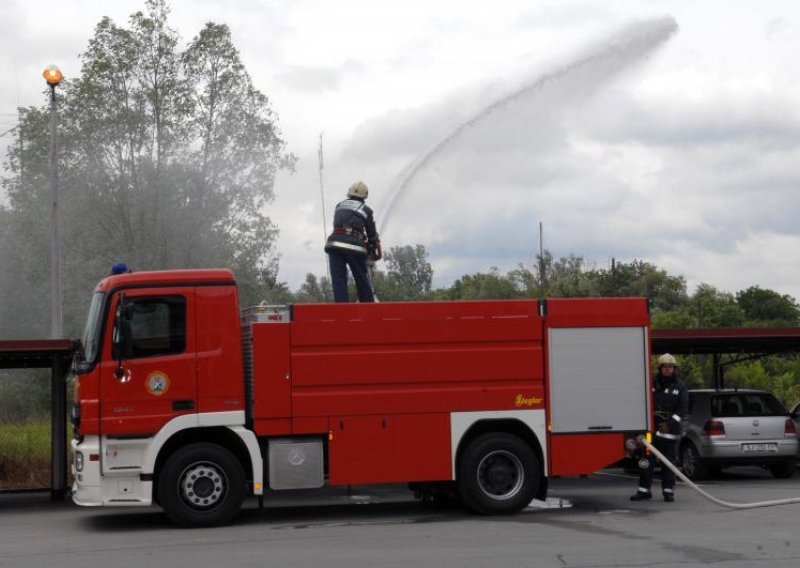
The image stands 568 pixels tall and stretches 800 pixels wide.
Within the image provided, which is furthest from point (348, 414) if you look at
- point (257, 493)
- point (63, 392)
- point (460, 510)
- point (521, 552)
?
point (63, 392)

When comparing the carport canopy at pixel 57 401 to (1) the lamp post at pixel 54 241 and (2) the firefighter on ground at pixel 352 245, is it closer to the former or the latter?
(1) the lamp post at pixel 54 241

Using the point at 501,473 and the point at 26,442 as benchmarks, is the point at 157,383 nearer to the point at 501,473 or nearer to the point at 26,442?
the point at 501,473

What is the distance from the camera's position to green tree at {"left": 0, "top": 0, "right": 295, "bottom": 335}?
119 ft

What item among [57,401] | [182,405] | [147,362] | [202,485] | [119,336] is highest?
[119,336]

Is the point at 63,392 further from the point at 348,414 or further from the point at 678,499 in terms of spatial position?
the point at 678,499

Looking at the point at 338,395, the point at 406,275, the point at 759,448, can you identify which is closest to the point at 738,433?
the point at 759,448

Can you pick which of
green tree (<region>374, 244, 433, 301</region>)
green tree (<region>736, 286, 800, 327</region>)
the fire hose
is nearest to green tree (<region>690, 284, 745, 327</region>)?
green tree (<region>736, 286, 800, 327</region>)

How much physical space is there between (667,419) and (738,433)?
4327mm

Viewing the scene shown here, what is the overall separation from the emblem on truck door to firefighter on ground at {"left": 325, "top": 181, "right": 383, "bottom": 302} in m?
3.08

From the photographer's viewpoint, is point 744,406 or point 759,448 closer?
point 759,448

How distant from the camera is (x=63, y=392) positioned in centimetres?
1797

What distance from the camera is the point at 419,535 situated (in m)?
12.4

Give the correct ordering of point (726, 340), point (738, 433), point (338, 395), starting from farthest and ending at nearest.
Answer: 1. point (726, 340)
2. point (738, 433)
3. point (338, 395)

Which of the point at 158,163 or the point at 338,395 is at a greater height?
the point at 158,163
